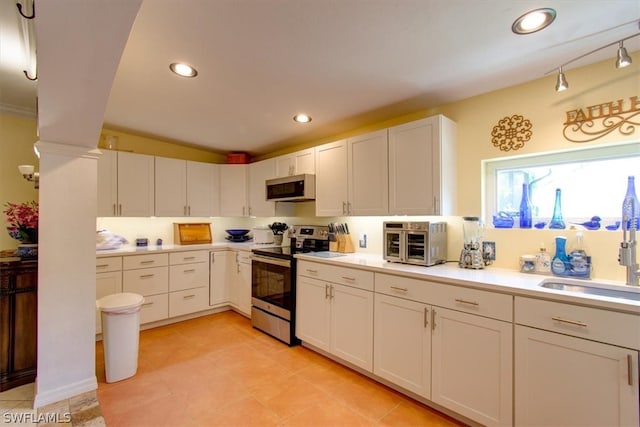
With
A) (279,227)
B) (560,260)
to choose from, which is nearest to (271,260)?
(279,227)

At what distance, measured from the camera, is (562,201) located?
208 cm

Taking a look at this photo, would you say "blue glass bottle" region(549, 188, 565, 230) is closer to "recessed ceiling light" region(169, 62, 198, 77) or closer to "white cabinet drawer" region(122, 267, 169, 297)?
"recessed ceiling light" region(169, 62, 198, 77)

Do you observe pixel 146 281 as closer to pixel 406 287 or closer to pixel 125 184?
pixel 125 184

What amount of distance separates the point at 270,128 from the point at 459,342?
2795mm

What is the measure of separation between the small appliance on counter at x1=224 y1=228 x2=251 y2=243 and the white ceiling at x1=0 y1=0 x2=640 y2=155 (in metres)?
1.97

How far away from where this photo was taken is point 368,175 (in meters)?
2.76

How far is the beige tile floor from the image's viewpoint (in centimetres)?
190

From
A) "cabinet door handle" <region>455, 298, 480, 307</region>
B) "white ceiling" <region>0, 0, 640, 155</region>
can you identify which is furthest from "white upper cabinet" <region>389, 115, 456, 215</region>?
"cabinet door handle" <region>455, 298, 480, 307</region>

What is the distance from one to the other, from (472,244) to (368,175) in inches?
42.3

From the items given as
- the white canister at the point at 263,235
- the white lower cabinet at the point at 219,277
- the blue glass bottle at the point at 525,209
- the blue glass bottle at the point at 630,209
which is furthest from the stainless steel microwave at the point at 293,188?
the blue glass bottle at the point at 630,209

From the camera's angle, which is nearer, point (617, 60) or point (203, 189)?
point (617, 60)

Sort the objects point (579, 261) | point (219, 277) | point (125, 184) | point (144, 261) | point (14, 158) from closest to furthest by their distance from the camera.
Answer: point (579, 261)
point (14, 158)
point (144, 261)
point (125, 184)
point (219, 277)

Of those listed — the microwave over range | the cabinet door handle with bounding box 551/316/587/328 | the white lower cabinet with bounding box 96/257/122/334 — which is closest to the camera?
the cabinet door handle with bounding box 551/316/587/328

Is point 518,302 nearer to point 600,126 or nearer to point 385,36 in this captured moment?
point 600,126
